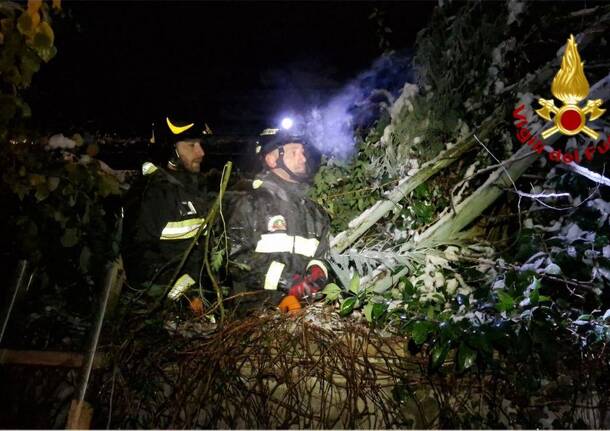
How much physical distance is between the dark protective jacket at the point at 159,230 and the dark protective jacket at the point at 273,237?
47 cm

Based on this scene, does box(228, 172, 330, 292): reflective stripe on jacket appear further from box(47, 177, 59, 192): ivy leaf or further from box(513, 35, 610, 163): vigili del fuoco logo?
box(513, 35, 610, 163): vigili del fuoco logo

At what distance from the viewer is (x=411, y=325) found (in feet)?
10.3

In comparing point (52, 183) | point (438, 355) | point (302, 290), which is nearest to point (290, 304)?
point (302, 290)

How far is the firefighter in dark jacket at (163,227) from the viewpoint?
4086mm

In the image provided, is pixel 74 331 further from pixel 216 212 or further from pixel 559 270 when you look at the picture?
pixel 559 270

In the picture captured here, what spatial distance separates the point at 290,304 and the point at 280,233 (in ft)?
2.91

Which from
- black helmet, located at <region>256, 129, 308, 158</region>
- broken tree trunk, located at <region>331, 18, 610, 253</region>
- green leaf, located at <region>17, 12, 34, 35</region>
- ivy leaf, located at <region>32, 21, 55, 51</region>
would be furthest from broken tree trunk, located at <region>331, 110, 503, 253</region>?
green leaf, located at <region>17, 12, 34, 35</region>

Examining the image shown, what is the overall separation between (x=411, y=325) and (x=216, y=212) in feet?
7.47

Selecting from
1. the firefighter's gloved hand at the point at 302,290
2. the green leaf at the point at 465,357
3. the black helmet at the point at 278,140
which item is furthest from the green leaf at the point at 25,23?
the green leaf at the point at 465,357

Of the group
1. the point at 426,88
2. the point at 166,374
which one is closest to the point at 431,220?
the point at 426,88

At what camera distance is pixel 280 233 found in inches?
174

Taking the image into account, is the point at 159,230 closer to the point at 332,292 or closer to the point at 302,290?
the point at 302,290

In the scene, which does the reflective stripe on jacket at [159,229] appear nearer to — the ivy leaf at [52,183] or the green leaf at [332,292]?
the ivy leaf at [52,183]

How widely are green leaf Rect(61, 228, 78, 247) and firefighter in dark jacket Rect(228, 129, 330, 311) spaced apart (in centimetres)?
156
